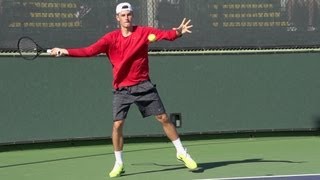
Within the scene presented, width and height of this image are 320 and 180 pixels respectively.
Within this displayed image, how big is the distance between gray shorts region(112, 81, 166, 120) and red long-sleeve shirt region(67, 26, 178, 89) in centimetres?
6

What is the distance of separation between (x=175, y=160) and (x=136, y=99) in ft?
4.83

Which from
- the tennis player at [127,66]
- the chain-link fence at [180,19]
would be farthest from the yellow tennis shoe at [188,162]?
the chain-link fence at [180,19]

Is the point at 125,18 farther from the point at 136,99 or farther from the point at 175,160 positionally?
the point at 175,160

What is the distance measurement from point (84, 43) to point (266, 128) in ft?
9.97

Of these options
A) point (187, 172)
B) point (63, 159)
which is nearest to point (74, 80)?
point (63, 159)

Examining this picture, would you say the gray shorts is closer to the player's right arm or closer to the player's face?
the player's right arm

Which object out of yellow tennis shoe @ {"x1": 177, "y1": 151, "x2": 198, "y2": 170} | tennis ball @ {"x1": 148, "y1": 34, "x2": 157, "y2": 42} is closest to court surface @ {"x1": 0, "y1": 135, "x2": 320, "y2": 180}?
yellow tennis shoe @ {"x1": 177, "y1": 151, "x2": 198, "y2": 170}

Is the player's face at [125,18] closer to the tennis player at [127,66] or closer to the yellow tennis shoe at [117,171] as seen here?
the tennis player at [127,66]

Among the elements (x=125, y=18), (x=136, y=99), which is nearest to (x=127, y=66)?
(x=136, y=99)

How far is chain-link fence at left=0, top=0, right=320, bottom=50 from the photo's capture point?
28.1ft

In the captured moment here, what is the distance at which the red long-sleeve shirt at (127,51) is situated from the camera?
634cm

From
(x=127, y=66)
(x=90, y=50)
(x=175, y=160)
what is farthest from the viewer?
(x=175, y=160)

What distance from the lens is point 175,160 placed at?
763cm

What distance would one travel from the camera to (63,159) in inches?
309
